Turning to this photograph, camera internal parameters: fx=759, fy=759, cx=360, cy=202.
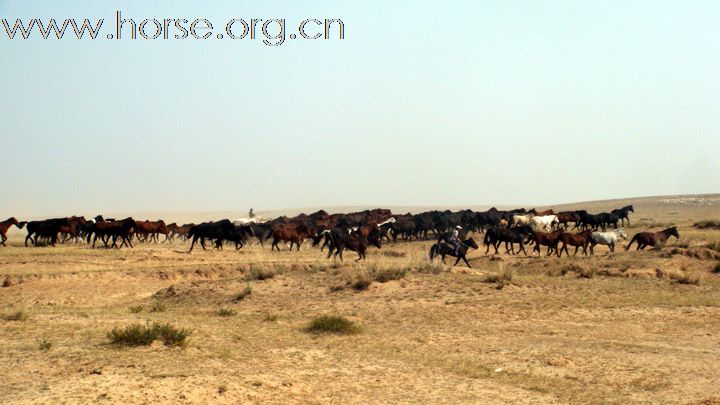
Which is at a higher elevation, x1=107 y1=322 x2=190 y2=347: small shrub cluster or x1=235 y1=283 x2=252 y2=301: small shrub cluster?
x1=107 y1=322 x2=190 y2=347: small shrub cluster

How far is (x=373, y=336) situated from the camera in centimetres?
1410

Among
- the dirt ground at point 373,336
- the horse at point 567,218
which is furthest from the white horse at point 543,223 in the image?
the dirt ground at point 373,336

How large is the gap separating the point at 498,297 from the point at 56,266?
15837 millimetres

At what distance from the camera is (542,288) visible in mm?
20922

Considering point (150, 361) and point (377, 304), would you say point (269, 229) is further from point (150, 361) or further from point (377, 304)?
point (150, 361)

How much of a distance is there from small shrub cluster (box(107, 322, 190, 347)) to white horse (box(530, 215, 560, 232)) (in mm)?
36944

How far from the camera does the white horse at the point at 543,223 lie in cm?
4653

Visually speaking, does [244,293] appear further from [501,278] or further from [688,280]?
[688,280]

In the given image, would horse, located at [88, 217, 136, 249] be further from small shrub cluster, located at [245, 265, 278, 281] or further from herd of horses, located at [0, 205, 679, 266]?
small shrub cluster, located at [245, 265, 278, 281]

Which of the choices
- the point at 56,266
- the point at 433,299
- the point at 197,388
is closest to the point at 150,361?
the point at 197,388

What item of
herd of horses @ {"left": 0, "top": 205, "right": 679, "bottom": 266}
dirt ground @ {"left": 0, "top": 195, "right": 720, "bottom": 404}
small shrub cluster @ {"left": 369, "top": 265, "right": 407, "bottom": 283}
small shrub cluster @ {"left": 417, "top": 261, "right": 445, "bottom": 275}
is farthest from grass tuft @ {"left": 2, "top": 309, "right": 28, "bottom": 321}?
herd of horses @ {"left": 0, "top": 205, "right": 679, "bottom": 266}

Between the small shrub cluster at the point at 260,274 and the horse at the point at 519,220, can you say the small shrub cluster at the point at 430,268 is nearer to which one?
the small shrub cluster at the point at 260,274

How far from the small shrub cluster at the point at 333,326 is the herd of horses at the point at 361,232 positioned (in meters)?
12.3

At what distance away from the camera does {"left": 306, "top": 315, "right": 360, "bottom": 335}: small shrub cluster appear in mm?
14117
